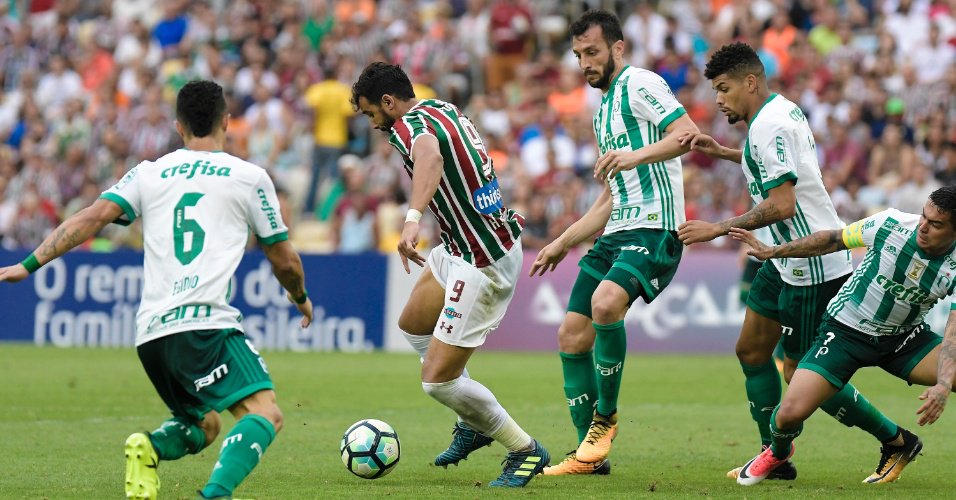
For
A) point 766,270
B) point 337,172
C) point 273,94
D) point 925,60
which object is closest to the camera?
point 766,270

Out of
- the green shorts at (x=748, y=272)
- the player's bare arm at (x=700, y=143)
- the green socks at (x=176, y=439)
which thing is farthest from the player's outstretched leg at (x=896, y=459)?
the green shorts at (x=748, y=272)

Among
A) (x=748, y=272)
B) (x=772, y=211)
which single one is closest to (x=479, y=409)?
(x=772, y=211)

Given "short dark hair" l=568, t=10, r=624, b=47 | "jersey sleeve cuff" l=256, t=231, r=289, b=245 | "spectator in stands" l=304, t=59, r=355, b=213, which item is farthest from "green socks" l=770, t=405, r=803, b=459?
"spectator in stands" l=304, t=59, r=355, b=213

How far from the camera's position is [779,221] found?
8258 millimetres

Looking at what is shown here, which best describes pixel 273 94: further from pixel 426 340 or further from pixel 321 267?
pixel 426 340

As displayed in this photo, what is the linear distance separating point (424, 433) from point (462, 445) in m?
2.03

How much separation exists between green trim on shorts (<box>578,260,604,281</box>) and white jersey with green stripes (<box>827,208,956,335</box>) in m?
1.60

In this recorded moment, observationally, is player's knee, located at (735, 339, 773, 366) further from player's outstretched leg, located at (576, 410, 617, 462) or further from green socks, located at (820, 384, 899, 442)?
player's outstretched leg, located at (576, 410, 617, 462)

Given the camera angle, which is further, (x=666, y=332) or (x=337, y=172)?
(x=337, y=172)

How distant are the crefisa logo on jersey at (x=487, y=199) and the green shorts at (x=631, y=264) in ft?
3.12

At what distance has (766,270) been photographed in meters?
8.77

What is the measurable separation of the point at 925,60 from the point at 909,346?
13548 mm

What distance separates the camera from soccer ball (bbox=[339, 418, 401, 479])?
8.26 m

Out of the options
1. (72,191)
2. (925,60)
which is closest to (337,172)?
(72,191)
